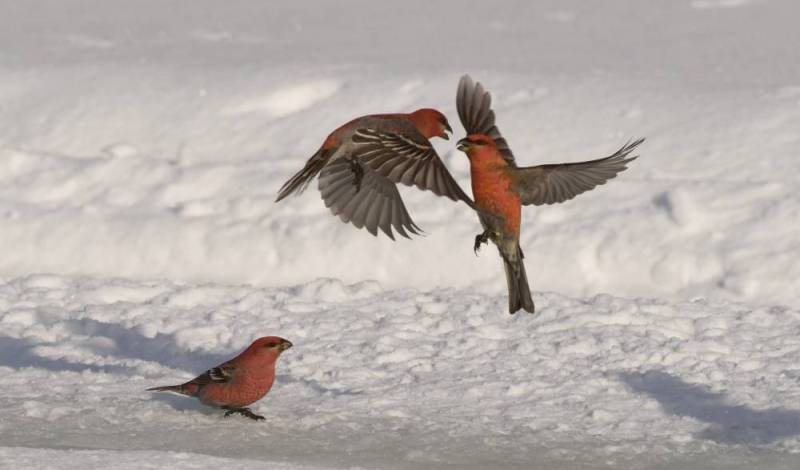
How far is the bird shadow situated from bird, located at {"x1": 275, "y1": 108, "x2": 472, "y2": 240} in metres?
1.94

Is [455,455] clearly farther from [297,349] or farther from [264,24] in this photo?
[264,24]

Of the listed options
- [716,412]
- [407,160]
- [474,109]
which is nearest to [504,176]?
[474,109]

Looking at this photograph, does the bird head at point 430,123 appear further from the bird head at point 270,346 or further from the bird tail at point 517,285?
the bird head at point 270,346

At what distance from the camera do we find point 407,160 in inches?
171

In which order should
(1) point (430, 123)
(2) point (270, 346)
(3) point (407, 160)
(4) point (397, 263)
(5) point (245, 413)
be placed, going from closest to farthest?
(3) point (407, 160)
(1) point (430, 123)
(2) point (270, 346)
(5) point (245, 413)
(4) point (397, 263)

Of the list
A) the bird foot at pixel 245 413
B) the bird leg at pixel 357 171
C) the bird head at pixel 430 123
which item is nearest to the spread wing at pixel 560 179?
the bird head at pixel 430 123

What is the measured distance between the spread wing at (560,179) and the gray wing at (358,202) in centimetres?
45

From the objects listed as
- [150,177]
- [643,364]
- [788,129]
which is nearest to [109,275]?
[150,177]

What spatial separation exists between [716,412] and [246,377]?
2.14 m

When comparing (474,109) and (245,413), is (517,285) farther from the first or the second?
(245,413)

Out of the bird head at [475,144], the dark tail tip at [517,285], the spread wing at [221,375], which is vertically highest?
the bird head at [475,144]

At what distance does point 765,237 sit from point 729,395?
85.4 inches

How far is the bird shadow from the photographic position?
19.8 feet

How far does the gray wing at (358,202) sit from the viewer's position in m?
5.05
